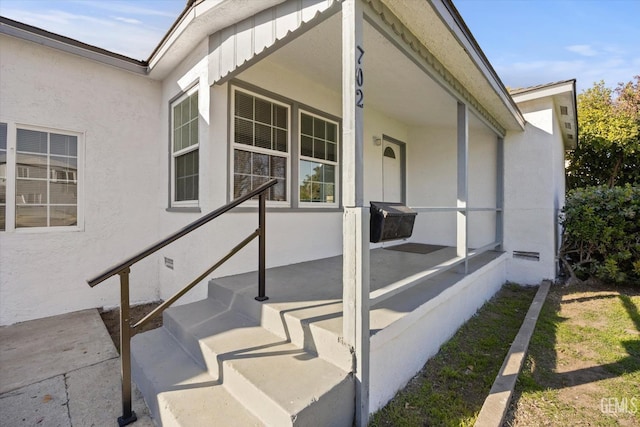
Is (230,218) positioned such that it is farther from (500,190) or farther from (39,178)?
(500,190)

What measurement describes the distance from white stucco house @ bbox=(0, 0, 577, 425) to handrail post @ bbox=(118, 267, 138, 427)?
0.06 m

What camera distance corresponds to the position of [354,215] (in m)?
1.99

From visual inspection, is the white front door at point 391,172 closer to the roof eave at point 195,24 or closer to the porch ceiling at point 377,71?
the porch ceiling at point 377,71

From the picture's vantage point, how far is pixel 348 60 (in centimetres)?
200

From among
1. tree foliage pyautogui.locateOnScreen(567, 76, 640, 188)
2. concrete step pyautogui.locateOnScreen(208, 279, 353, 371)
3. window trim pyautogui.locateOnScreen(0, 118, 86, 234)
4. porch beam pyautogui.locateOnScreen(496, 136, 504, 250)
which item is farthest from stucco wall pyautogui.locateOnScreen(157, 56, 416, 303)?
tree foliage pyautogui.locateOnScreen(567, 76, 640, 188)

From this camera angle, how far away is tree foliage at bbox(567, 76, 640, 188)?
890cm

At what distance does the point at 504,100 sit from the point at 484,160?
197cm

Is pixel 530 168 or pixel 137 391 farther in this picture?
pixel 530 168

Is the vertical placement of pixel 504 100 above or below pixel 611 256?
above

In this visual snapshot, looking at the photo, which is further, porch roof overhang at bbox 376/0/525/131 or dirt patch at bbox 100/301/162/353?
dirt patch at bbox 100/301/162/353

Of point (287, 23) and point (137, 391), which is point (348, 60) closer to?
point (287, 23)

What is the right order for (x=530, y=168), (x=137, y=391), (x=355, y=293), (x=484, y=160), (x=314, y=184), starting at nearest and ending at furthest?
Answer: (x=355, y=293), (x=137, y=391), (x=314, y=184), (x=530, y=168), (x=484, y=160)

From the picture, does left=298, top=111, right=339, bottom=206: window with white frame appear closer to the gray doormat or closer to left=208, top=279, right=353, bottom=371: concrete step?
the gray doormat

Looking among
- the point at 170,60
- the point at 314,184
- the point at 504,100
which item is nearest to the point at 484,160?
the point at 504,100
